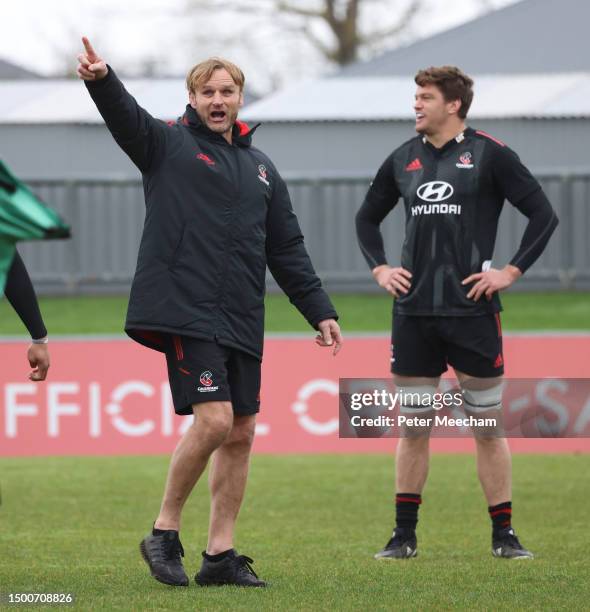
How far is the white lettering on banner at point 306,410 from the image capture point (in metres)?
11.6

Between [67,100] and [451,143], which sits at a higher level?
[67,100]

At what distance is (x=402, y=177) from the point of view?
271 inches

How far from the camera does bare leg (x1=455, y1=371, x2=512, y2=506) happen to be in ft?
22.2

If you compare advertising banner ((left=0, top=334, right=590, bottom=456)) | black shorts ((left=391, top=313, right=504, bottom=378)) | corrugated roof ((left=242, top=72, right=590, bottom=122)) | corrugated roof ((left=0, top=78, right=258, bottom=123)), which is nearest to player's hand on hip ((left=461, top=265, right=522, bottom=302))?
black shorts ((left=391, top=313, right=504, bottom=378))

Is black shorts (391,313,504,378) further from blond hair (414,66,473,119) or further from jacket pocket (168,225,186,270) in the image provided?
jacket pocket (168,225,186,270)

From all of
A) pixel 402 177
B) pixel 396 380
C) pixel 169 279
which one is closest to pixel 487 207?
pixel 402 177

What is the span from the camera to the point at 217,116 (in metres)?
5.75

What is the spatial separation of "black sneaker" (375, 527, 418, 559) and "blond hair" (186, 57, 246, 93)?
7.35 feet

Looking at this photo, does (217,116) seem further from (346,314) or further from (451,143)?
(346,314)

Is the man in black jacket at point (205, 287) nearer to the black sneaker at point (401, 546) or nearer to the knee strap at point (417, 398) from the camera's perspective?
the black sneaker at point (401, 546)

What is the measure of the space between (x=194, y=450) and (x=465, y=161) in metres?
1.98

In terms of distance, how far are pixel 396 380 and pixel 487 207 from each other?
2.89ft

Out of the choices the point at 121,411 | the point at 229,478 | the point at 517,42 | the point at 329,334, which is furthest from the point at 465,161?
the point at 517,42

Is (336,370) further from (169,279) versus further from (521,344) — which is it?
(169,279)
